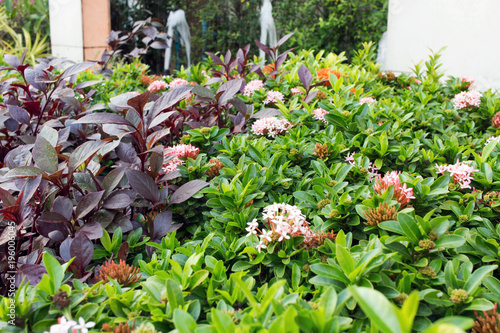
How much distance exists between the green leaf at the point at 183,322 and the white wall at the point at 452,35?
2.63m

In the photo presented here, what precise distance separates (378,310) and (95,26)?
668 centimetres

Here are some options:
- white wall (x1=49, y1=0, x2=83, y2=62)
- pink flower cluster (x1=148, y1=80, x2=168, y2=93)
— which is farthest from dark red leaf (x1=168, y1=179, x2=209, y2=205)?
white wall (x1=49, y1=0, x2=83, y2=62)

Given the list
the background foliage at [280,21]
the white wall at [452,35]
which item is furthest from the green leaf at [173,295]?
the background foliage at [280,21]

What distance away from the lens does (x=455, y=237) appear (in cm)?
75

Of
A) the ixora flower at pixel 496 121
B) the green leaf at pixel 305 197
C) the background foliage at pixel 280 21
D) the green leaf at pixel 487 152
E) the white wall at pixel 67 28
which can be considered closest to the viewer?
the green leaf at pixel 305 197

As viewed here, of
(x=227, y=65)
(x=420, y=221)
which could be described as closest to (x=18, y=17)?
(x=227, y=65)

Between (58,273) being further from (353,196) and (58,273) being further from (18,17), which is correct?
(18,17)

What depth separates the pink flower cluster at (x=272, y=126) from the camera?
145 centimetres

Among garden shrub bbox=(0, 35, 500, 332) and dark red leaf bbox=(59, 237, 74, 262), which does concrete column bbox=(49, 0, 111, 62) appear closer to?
garden shrub bbox=(0, 35, 500, 332)

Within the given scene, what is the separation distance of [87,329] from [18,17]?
980 cm

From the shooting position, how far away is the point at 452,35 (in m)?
3.09

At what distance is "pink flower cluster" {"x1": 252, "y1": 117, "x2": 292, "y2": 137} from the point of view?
4.75ft

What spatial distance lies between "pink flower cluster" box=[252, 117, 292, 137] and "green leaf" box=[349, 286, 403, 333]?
3.34 ft

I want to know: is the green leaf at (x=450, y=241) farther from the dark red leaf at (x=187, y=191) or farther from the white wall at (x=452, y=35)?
the white wall at (x=452, y=35)
